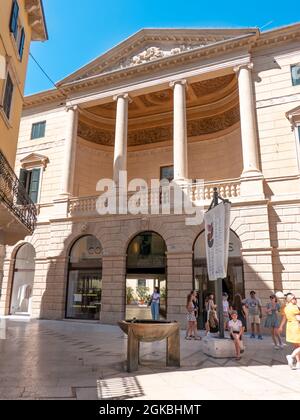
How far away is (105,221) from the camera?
17.3 m

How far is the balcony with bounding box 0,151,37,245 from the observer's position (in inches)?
419

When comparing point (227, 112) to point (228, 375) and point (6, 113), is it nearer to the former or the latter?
point (6, 113)

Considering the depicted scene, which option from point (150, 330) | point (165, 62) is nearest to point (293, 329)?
point (150, 330)

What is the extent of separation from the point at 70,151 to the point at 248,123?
1026 cm

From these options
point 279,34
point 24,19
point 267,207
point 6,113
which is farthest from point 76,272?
point 279,34

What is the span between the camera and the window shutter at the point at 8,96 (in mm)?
12361

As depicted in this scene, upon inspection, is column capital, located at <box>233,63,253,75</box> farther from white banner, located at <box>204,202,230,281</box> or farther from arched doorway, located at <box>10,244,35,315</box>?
arched doorway, located at <box>10,244,35,315</box>

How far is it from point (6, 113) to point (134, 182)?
10.8 m

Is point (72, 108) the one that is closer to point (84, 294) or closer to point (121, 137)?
point (121, 137)

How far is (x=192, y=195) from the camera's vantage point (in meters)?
15.9

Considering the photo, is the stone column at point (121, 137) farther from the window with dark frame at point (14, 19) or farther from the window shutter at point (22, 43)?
the window with dark frame at point (14, 19)

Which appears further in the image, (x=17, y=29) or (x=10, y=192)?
(x=17, y=29)

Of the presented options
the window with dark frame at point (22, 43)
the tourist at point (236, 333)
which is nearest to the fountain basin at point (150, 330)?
the tourist at point (236, 333)

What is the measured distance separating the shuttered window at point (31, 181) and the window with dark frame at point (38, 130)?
98.5 inches
